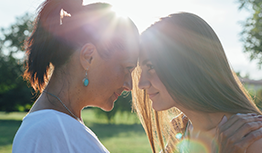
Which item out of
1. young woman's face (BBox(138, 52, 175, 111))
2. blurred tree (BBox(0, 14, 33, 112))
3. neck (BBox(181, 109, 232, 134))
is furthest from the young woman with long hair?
blurred tree (BBox(0, 14, 33, 112))

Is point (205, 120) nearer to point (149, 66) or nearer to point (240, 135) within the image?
point (240, 135)

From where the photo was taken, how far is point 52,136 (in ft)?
6.29

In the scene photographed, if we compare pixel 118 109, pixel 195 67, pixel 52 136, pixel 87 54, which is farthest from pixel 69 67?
pixel 118 109

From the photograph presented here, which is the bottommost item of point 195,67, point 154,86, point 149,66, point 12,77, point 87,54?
point 12,77

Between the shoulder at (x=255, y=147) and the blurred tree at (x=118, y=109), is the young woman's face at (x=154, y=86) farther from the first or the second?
the blurred tree at (x=118, y=109)

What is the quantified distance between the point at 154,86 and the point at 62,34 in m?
1.32

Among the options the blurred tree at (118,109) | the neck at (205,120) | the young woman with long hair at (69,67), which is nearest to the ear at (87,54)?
the young woman with long hair at (69,67)

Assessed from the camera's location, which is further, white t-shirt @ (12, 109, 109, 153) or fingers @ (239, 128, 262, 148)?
fingers @ (239, 128, 262, 148)

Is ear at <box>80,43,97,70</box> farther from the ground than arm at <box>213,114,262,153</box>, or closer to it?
farther from the ground

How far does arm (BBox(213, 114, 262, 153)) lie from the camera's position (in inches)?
86.9

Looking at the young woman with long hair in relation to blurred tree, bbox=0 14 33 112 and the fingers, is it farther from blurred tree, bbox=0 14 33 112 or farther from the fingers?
blurred tree, bbox=0 14 33 112

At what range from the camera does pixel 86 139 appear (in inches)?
80.5

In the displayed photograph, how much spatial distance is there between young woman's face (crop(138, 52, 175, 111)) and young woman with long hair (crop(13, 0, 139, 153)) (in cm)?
43

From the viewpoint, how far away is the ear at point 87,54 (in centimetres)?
238
